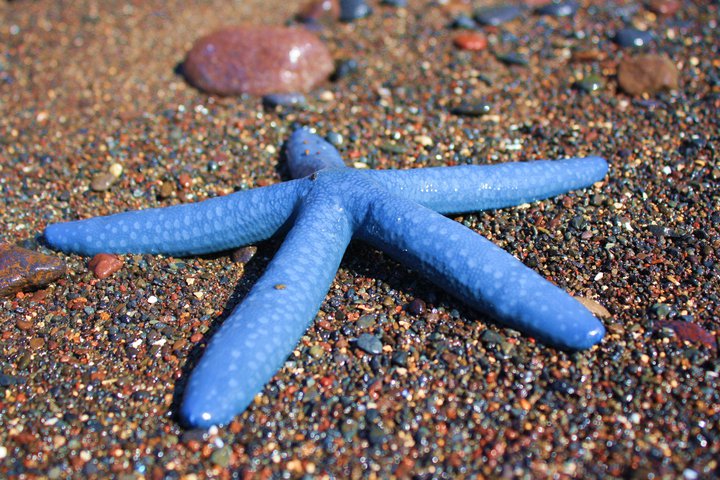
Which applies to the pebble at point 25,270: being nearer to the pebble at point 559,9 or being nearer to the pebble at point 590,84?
the pebble at point 590,84

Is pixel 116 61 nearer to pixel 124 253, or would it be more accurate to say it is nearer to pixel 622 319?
pixel 124 253

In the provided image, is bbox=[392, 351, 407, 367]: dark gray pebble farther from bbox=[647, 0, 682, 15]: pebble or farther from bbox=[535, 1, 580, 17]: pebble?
bbox=[647, 0, 682, 15]: pebble

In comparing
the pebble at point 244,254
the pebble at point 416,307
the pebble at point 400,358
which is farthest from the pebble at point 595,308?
the pebble at point 244,254

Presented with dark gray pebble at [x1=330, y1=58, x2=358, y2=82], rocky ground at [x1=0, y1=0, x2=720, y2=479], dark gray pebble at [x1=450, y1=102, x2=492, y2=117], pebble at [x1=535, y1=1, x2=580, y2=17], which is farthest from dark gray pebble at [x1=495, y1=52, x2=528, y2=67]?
dark gray pebble at [x1=330, y1=58, x2=358, y2=82]

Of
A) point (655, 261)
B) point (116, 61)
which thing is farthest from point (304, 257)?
point (116, 61)

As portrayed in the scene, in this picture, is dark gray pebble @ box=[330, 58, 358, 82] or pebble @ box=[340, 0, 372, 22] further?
pebble @ box=[340, 0, 372, 22]
